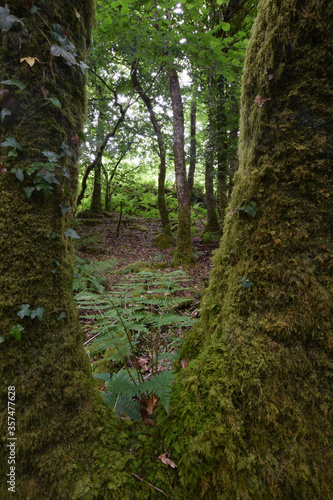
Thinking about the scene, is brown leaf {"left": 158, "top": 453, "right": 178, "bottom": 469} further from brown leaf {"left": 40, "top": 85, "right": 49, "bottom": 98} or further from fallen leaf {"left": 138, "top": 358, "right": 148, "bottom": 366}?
brown leaf {"left": 40, "top": 85, "right": 49, "bottom": 98}

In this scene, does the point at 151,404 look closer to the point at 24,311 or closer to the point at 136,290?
the point at 136,290

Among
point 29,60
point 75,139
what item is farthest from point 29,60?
point 75,139

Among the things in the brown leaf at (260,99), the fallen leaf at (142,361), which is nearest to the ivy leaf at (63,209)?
the brown leaf at (260,99)

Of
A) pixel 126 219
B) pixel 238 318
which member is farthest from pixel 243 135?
pixel 126 219

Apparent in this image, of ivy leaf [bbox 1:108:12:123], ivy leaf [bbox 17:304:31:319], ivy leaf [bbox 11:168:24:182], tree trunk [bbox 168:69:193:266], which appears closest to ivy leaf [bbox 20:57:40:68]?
ivy leaf [bbox 1:108:12:123]

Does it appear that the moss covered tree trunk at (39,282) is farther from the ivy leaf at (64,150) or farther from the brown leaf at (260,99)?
the brown leaf at (260,99)

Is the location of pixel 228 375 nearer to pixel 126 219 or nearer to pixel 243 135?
pixel 243 135

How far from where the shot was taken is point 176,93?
7836 millimetres

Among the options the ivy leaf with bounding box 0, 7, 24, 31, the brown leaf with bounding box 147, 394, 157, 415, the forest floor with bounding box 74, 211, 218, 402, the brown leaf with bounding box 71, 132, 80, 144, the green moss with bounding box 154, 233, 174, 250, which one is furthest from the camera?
the green moss with bounding box 154, 233, 174, 250

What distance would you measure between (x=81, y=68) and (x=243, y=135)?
51.4 inches

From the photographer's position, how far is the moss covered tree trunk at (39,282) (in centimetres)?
127

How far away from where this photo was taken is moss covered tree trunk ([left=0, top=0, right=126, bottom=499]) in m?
1.27

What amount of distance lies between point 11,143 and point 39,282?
0.81 metres

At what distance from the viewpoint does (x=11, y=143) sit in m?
1.33
